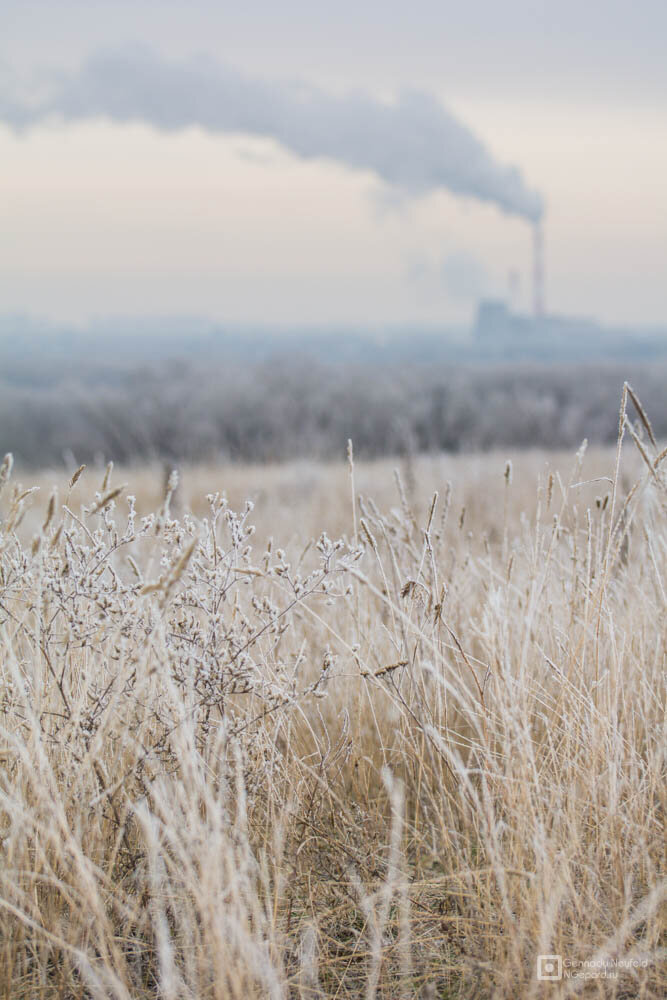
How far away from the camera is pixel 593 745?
5.53 ft

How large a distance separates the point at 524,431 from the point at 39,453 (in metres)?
14.6

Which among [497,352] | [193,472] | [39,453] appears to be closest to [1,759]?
[193,472]

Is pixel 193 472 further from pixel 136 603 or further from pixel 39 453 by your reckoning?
pixel 39 453

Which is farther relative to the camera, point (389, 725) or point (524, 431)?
point (524, 431)

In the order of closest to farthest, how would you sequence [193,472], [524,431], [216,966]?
[216,966], [193,472], [524,431]

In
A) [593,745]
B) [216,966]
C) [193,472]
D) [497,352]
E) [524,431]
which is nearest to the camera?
[216,966]

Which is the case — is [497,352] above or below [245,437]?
above

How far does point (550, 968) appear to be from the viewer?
1.39 m

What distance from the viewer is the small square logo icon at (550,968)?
1364 millimetres

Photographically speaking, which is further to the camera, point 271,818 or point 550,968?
point 271,818

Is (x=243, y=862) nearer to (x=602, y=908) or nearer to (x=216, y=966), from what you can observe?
(x=216, y=966)

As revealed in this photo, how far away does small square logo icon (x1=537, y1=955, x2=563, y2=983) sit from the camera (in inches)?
53.7

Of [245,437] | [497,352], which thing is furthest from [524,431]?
[497,352]

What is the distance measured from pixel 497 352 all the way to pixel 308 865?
2233 inches
